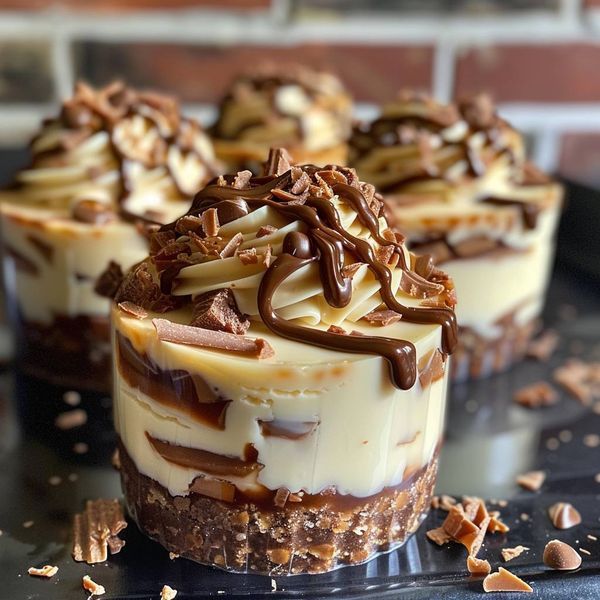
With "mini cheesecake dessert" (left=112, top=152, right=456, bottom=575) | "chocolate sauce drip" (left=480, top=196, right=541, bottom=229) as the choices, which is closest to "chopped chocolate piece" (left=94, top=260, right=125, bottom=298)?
"mini cheesecake dessert" (left=112, top=152, right=456, bottom=575)

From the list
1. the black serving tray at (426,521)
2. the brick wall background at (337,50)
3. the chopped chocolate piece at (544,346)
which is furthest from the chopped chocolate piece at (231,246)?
the brick wall background at (337,50)

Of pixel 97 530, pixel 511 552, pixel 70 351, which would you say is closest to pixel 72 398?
pixel 70 351

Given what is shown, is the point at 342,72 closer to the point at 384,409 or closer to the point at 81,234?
the point at 81,234

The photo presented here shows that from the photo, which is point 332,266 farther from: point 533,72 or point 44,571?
point 533,72

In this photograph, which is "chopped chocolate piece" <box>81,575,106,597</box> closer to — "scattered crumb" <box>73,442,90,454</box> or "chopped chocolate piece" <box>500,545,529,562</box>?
"scattered crumb" <box>73,442,90,454</box>

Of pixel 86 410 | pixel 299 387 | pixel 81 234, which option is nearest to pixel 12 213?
pixel 81 234

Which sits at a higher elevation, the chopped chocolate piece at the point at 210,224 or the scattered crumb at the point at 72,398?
the chopped chocolate piece at the point at 210,224

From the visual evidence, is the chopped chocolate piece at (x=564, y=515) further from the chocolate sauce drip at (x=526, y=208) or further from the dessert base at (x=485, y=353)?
the chocolate sauce drip at (x=526, y=208)
